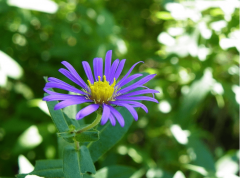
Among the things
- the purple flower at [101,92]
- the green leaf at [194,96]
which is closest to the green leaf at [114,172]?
the purple flower at [101,92]

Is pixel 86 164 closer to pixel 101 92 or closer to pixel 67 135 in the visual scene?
pixel 67 135

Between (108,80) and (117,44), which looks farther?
(117,44)

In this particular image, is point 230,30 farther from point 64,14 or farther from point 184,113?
point 64,14

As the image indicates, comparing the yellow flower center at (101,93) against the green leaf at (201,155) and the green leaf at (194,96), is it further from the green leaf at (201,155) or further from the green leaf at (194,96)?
the green leaf at (201,155)

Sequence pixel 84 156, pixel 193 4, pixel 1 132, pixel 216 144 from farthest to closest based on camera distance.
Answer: pixel 216 144 < pixel 1 132 < pixel 193 4 < pixel 84 156

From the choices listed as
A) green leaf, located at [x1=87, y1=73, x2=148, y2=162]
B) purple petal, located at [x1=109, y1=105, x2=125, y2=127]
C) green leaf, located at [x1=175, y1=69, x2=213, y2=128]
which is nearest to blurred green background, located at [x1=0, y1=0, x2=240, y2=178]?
green leaf, located at [x1=175, y1=69, x2=213, y2=128]

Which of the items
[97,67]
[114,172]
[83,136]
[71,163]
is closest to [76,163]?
[71,163]

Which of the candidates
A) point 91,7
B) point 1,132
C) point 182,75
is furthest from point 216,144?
point 1,132
